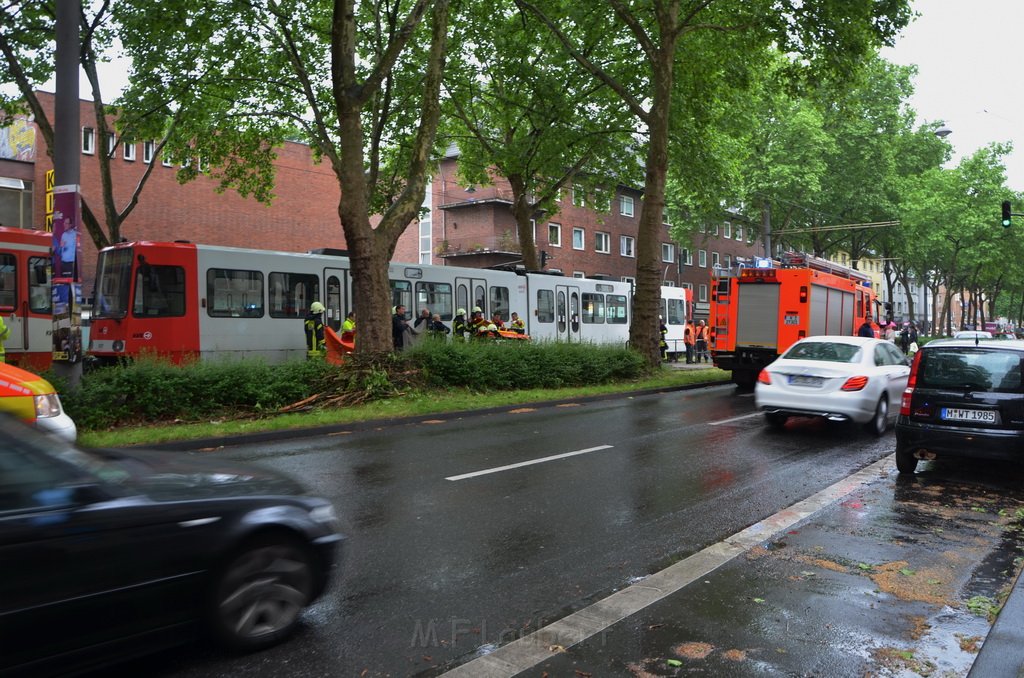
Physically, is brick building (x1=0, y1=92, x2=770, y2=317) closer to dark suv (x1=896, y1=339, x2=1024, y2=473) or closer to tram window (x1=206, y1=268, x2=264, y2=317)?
tram window (x1=206, y1=268, x2=264, y2=317)

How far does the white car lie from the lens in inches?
444

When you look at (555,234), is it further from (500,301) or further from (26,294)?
(26,294)

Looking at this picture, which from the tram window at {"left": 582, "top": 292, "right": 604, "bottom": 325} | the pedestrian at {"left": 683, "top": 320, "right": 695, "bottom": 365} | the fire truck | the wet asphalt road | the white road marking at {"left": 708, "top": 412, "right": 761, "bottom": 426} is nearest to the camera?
the wet asphalt road

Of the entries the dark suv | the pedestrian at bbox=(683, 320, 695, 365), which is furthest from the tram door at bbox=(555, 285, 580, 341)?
the dark suv

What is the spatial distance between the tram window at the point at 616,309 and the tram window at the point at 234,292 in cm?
1611

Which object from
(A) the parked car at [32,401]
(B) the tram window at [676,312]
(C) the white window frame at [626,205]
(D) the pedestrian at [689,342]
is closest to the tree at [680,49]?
(D) the pedestrian at [689,342]

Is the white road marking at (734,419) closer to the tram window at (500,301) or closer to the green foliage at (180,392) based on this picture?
the green foliage at (180,392)

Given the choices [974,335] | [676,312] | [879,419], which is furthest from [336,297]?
[676,312]

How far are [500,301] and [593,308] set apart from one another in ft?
19.6

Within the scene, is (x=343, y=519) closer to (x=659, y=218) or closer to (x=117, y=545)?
(x=117, y=545)

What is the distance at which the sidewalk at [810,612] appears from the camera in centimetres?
364

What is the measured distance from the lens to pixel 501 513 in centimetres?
651

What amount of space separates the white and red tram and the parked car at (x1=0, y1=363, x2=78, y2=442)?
648cm

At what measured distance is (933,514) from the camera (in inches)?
263
